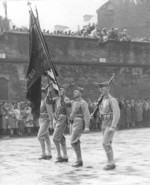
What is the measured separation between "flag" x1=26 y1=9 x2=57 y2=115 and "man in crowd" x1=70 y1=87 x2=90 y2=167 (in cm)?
88

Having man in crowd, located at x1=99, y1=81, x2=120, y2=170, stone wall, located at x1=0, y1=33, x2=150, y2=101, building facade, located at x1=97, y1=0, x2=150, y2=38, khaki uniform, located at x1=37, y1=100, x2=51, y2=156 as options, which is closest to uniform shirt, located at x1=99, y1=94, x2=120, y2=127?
man in crowd, located at x1=99, y1=81, x2=120, y2=170

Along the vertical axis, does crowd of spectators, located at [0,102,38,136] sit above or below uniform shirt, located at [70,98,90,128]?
below

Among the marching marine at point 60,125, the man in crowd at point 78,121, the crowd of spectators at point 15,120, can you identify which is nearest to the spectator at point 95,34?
the crowd of spectators at point 15,120

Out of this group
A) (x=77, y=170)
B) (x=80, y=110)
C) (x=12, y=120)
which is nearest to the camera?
(x=77, y=170)

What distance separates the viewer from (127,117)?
68.4 feet

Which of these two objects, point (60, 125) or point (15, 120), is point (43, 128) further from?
point (15, 120)

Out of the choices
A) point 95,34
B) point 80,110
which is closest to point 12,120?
point 80,110

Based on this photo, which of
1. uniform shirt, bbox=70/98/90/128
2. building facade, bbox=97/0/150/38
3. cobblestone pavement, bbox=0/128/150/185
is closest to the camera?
cobblestone pavement, bbox=0/128/150/185

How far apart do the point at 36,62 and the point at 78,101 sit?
136cm

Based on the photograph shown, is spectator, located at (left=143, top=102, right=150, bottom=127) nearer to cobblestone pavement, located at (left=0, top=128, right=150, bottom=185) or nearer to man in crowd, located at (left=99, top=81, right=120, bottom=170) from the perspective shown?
cobblestone pavement, located at (left=0, top=128, right=150, bottom=185)

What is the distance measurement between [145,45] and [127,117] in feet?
23.2

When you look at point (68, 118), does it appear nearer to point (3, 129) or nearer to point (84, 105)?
point (84, 105)

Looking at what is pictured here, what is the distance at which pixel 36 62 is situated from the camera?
9.02m

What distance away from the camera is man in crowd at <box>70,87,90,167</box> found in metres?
8.27
